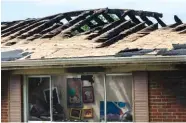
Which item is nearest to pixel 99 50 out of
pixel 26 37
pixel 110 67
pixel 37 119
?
pixel 110 67

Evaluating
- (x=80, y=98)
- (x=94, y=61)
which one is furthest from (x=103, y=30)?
(x=94, y=61)

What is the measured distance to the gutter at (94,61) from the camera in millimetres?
8445

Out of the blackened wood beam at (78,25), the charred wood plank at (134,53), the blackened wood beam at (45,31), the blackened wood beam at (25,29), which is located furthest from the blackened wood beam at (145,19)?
the charred wood plank at (134,53)

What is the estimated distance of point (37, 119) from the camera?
10633mm

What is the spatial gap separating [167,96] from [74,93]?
2.10 meters

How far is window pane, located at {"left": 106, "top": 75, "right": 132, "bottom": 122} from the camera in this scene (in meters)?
9.74

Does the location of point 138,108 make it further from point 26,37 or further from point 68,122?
point 26,37

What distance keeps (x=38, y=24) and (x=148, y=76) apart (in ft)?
19.9

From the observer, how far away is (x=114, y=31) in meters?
12.2

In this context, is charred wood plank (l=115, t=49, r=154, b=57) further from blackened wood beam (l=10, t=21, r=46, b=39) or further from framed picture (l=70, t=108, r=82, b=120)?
blackened wood beam (l=10, t=21, r=46, b=39)

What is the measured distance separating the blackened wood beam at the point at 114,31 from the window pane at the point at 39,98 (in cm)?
175

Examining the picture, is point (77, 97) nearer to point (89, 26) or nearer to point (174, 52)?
point (174, 52)

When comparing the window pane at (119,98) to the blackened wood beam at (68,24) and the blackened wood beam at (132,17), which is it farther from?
the blackened wood beam at (132,17)

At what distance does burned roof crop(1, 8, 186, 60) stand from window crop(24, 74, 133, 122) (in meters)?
0.63
